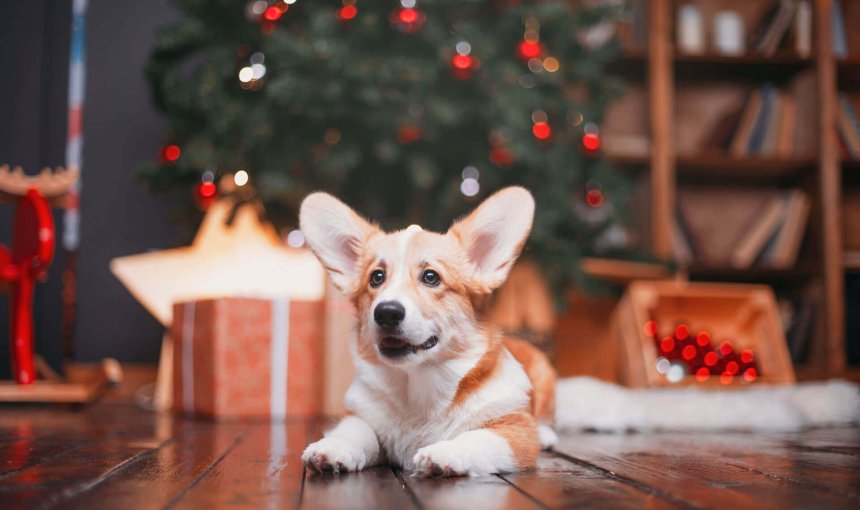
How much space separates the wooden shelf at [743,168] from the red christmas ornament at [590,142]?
102 centimetres

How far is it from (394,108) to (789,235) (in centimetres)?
226

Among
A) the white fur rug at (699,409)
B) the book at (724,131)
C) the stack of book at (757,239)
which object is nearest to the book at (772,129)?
the book at (724,131)

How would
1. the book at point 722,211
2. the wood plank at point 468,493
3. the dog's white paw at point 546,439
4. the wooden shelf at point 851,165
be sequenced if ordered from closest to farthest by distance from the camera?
the wood plank at point 468,493, the dog's white paw at point 546,439, the wooden shelf at point 851,165, the book at point 722,211

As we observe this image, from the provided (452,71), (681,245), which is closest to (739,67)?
(681,245)

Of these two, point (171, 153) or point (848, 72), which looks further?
point (848, 72)

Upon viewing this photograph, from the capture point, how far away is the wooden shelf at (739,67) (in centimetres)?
372

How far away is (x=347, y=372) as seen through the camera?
2.42 meters

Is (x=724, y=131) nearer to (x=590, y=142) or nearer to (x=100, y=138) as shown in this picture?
(x=590, y=142)

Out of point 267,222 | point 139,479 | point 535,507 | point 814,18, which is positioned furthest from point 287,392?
point 814,18

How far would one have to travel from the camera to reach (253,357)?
92.7 inches

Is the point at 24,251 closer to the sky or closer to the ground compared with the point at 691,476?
closer to the sky

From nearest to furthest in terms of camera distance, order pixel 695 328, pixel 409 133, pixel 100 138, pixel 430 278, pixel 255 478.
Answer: pixel 255 478 → pixel 430 278 → pixel 409 133 → pixel 695 328 → pixel 100 138

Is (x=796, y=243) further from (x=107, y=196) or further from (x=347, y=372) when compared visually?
(x=107, y=196)

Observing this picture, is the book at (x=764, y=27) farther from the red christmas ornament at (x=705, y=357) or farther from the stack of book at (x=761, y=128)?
the red christmas ornament at (x=705, y=357)
